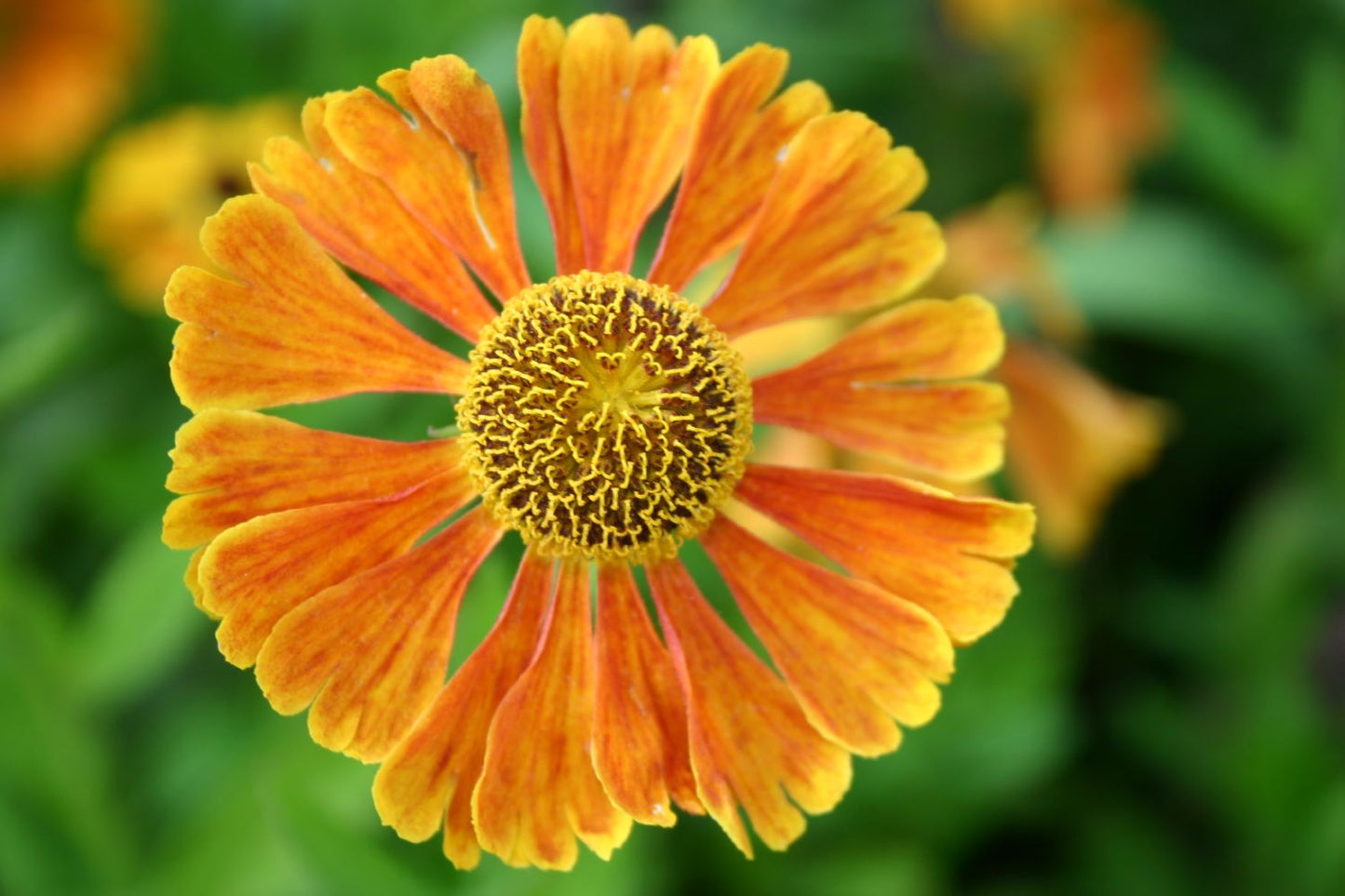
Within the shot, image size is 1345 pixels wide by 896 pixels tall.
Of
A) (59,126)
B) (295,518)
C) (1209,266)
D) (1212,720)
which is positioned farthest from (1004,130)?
(295,518)

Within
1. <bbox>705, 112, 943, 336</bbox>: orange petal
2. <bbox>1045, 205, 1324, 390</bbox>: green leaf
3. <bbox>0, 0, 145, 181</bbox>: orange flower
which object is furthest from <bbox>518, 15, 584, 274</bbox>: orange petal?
<bbox>0, 0, 145, 181</bbox>: orange flower

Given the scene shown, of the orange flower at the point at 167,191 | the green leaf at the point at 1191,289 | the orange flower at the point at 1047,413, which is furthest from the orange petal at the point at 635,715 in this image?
the green leaf at the point at 1191,289

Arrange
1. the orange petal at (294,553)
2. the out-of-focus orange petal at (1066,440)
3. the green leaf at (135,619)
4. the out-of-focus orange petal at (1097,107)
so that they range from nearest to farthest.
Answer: the orange petal at (294,553) → the green leaf at (135,619) → the out-of-focus orange petal at (1066,440) → the out-of-focus orange petal at (1097,107)

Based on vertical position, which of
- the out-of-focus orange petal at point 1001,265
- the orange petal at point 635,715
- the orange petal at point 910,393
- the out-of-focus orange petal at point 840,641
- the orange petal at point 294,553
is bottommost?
the orange petal at point 635,715

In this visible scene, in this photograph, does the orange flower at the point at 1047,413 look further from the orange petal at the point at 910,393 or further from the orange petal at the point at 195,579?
the orange petal at the point at 195,579

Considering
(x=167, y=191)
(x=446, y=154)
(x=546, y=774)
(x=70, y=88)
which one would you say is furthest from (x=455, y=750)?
(x=70, y=88)

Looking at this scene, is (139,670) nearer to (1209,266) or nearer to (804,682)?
(804,682)
